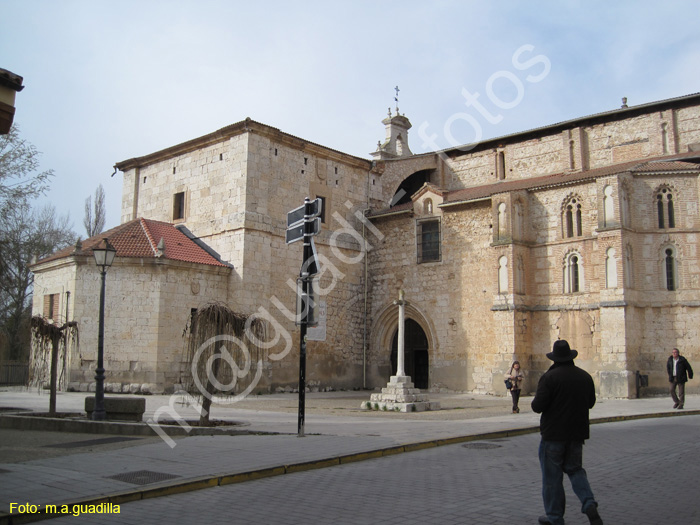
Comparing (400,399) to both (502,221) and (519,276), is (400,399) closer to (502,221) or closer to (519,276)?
(519,276)

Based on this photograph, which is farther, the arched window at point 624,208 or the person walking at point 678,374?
the arched window at point 624,208

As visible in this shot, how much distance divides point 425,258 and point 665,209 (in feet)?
31.7

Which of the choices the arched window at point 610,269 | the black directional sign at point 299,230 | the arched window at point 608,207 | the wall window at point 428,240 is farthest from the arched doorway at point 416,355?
the black directional sign at point 299,230

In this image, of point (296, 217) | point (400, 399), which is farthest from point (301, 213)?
point (400, 399)

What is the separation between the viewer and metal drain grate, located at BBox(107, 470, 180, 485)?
23.4 feet

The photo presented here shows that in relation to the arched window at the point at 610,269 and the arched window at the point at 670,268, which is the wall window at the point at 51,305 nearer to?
the arched window at the point at 610,269

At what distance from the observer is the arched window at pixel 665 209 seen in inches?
872

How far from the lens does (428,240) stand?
27.6 m

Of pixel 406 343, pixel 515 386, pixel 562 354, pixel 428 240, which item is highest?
pixel 428 240

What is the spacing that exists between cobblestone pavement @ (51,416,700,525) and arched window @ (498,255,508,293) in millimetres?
13980

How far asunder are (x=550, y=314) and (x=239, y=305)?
11819mm

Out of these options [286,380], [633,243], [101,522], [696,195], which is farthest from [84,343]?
[696,195]

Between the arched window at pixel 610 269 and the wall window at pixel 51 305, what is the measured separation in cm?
2020

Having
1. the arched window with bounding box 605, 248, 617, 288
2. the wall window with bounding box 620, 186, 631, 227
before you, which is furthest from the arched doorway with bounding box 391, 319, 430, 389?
the wall window with bounding box 620, 186, 631, 227
